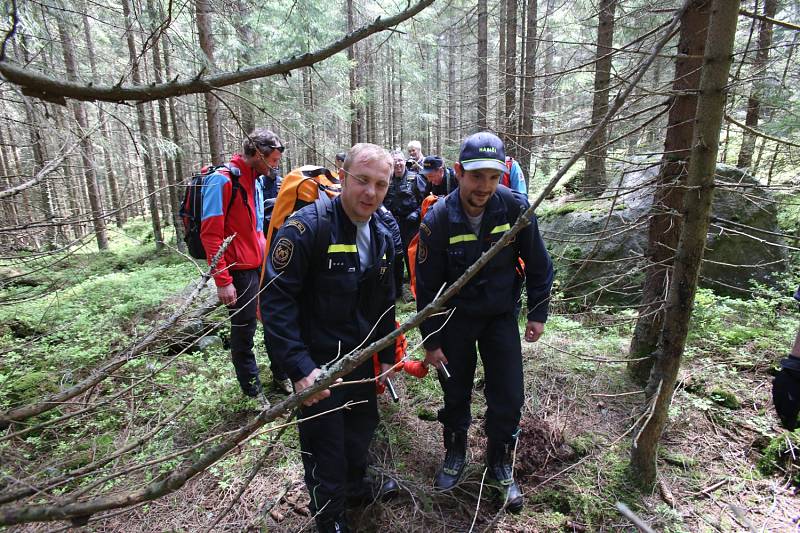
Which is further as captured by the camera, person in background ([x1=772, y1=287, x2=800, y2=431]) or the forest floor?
the forest floor

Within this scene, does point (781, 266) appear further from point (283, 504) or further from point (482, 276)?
point (283, 504)

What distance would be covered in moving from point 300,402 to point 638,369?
13.0ft

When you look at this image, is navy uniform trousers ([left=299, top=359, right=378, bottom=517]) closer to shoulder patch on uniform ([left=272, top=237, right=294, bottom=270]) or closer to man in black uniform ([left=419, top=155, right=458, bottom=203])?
shoulder patch on uniform ([left=272, top=237, right=294, bottom=270])

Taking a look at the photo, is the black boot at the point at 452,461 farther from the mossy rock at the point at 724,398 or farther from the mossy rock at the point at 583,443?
the mossy rock at the point at 724,398

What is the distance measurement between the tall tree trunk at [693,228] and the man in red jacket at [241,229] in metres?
2.98

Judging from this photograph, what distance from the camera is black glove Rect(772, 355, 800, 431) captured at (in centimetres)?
239

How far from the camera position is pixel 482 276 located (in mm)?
2779

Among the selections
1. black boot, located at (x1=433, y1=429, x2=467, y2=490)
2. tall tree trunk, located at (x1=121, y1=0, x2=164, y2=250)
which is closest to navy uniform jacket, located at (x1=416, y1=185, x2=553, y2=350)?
black boot, located at (x1=433, y1=429, x2=467, y2=490)

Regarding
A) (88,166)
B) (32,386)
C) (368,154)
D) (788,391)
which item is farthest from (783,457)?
(32,386)

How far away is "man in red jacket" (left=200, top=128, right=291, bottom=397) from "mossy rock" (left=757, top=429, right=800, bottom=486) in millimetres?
3915

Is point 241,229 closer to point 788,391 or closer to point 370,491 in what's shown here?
point 370,491

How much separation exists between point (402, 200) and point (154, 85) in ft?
15.9

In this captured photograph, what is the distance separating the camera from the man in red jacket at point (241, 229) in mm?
3711

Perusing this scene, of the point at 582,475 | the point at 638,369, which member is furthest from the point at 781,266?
the point at 582,475
